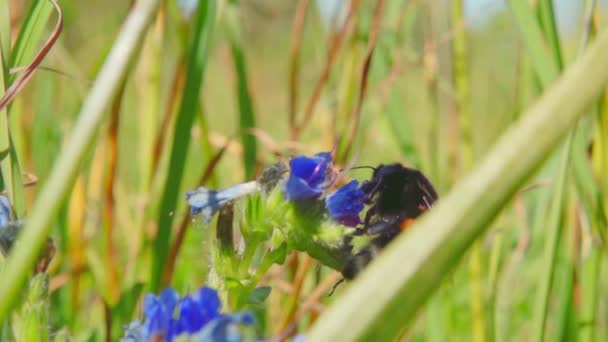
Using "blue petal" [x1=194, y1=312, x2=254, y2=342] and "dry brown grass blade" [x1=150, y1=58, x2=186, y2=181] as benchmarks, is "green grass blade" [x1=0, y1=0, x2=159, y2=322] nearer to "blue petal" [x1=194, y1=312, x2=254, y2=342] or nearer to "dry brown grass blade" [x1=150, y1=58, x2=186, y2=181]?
"blue petal" [x1=194, y1=312, x2=254, y2=342]

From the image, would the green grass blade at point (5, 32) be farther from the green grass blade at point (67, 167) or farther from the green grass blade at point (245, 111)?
the green grass blade at point (245, 111)

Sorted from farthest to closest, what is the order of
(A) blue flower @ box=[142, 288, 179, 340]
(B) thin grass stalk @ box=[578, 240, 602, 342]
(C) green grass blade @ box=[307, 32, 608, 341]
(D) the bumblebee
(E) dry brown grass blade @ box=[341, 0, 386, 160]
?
(B) thin grass stalk @ box=[578, 240, 602, 342]
(E) dry brown grass blade @ box=[341, 0, 386, 160]
(D) the bumblebee
(A) blue flower @ box=[142, 288, 179, 340]
(C) green grass blade @ box=[307, 32, 608, 341]

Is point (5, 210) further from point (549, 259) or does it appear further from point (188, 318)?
point (549, 259)

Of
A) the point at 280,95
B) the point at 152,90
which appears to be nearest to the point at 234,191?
the point at 152,90

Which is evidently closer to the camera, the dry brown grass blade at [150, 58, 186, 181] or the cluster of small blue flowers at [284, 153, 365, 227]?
the cluster of small blue flowers at [284, 153, 365, 227]

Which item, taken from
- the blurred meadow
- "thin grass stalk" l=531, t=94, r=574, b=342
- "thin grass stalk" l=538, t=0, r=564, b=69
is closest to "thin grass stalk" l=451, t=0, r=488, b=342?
the blurred meadow

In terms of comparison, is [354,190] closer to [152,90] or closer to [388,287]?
[388,287]
